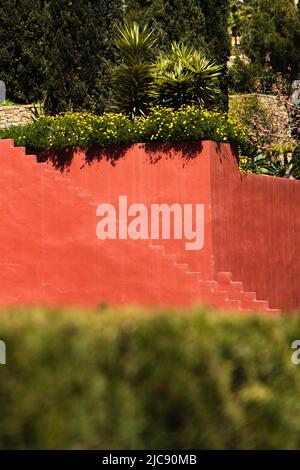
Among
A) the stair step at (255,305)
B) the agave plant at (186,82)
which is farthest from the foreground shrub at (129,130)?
the stair step at (255,305)

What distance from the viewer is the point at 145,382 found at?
626 centimetres

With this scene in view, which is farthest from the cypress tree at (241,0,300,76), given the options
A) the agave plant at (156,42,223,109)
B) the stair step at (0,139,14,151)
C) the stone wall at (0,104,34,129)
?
the stair step at (0,139,14,151)

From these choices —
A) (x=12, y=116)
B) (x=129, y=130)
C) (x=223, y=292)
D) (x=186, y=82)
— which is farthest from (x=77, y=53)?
(x=223, y=292)

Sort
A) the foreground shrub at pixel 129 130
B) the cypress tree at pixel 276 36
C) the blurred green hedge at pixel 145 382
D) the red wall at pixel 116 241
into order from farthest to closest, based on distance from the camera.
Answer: the cypress tree at pixel 276 36, the foreground shrub at pixel 129 130, the red wall at pixel 116 241, the blurred green hedge at pixel 145 382

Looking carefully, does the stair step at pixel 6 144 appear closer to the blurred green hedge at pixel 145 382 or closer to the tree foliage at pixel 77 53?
the tree foliage at pixel 77 53

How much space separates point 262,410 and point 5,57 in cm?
1926

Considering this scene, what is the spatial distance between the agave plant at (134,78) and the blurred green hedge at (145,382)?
12130 millimetres

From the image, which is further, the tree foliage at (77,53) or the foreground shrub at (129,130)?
the tree foliage at (77,53)

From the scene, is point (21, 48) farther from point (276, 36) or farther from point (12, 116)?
point (276, 36)

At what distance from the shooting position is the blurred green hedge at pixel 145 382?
19.5 feet

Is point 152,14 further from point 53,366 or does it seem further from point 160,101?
point 53,366

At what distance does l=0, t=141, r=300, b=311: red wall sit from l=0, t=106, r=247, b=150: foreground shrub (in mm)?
238

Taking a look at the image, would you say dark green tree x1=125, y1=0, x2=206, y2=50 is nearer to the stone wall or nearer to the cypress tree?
the stone wall

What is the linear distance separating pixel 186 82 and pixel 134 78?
1104 millimetres
